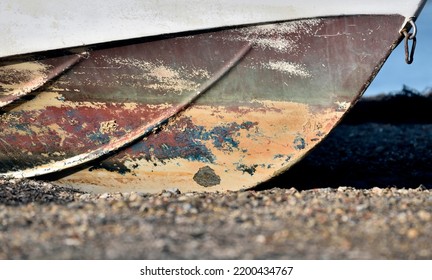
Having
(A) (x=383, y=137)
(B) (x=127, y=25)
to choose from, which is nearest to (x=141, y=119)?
(B) (x=127, y=25)

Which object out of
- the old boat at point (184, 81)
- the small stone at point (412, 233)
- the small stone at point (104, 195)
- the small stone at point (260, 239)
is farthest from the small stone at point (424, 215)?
the small stone at point (104, 195)

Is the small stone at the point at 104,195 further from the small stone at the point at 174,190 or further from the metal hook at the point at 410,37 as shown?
the metal hook at the point at 410,37

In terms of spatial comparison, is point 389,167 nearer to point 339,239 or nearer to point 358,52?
point 358,52

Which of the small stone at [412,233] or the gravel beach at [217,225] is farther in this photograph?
the small stone at [412,233]

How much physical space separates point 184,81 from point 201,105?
228 mm

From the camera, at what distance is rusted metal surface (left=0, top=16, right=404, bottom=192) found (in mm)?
4961

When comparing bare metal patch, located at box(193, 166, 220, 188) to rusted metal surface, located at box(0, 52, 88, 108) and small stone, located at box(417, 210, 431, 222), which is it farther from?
small stone, located at box(417, 210, 431, 222)

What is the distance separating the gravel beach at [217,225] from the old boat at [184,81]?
1.19 ft

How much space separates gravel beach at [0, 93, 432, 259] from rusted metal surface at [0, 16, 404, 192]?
0.30 meters

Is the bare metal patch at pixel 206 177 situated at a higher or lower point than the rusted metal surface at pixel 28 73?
lower

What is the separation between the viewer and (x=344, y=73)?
196 inches

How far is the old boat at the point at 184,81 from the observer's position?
4926mm

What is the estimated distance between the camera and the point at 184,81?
16.7ft
